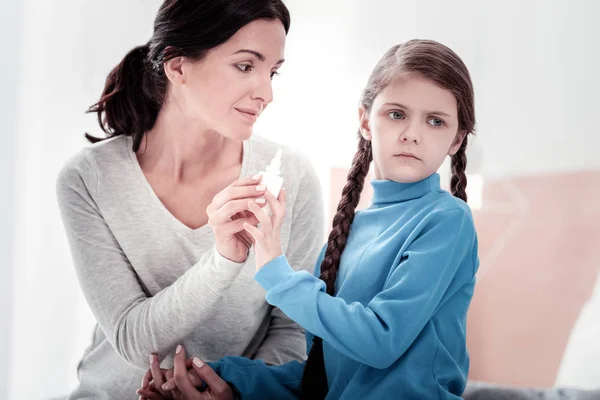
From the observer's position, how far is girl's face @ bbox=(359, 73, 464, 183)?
1.10 m

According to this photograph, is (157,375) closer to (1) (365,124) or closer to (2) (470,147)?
(1) (365,124)

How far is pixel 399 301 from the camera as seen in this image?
3.25ft

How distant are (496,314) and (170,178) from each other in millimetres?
1123

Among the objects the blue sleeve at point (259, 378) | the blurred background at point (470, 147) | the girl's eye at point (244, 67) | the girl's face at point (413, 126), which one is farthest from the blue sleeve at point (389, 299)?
the blurred background at point (470, 147)

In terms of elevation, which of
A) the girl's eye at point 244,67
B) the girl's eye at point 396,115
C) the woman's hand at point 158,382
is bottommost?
the woman's hand at point 158,382

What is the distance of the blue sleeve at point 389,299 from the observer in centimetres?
99

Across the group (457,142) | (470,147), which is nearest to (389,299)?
(457,142)

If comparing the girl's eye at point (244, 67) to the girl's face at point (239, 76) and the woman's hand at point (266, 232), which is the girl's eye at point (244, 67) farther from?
the woman's hand at point (266, 232)

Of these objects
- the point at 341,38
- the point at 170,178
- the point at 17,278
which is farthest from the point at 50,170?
the point at 341,38

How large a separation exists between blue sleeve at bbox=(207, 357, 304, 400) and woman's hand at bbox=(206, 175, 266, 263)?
199 millimetres

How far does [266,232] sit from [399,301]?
0.25 metres

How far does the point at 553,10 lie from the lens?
1.94 metres

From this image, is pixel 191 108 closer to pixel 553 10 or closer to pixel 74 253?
pixel 74 253

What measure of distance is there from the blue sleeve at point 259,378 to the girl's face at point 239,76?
45 cm
